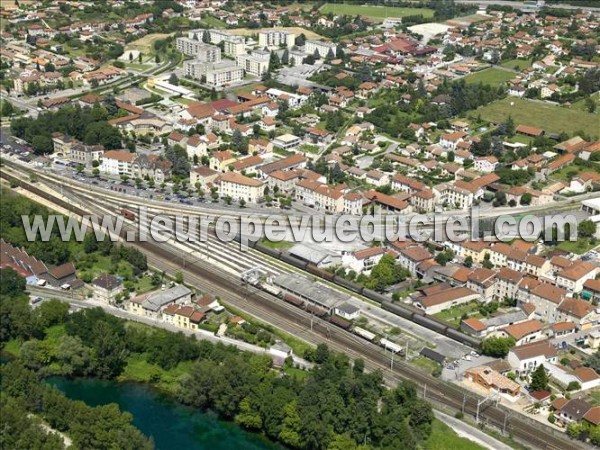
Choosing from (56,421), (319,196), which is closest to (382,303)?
(319,196)

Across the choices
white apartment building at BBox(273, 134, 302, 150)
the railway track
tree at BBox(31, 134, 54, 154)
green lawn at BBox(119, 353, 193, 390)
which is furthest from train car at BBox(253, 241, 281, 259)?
tree at BBox(31, 134, 54, 154)

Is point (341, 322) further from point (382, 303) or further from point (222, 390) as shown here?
point (222, 390)

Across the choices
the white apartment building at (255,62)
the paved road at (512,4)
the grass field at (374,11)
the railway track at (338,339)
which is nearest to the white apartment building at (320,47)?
the white apartment building at (255,62)

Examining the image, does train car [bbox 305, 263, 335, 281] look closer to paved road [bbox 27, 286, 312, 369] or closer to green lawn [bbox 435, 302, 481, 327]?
green lawn [bbox 435, 302, 481, 327]

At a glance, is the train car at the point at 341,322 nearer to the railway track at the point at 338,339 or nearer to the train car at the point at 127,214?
the railway track at the point at 338,339

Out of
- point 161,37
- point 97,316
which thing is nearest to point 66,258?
point 97,316

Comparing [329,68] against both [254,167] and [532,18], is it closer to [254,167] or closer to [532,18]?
[254,167]

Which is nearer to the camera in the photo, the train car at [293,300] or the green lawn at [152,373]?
the green lawn at [152,373]
